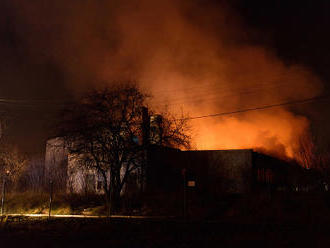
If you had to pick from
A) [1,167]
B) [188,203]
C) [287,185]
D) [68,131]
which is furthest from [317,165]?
[1,167]

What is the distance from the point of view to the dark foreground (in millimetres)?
11836

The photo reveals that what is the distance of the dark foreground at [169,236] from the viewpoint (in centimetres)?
1184

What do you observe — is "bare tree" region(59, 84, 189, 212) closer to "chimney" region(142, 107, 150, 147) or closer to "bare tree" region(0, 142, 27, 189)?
"chimney" region(142, 107, 150, 147)

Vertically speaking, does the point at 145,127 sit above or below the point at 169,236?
above

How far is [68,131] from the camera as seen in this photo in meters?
24.2

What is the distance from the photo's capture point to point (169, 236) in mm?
13516

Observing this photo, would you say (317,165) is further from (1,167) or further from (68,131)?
(1,167)

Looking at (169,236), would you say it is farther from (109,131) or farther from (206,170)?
(206,170)

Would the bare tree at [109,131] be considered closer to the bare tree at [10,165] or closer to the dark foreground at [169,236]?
the dark foreground at [169,236]

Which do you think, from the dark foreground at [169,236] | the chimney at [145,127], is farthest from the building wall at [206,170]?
the dark foreground at [169,236]

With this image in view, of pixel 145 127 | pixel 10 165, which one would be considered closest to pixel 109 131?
pixel 145 127

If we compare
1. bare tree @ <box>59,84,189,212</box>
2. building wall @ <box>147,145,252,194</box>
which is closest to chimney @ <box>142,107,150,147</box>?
bare tree @ <box>59,84,189,212</box>

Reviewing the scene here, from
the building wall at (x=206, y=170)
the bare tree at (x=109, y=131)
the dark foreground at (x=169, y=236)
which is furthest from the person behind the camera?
the building wall at (x=206, y=170)

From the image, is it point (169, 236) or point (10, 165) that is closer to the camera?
point (169, 236)
